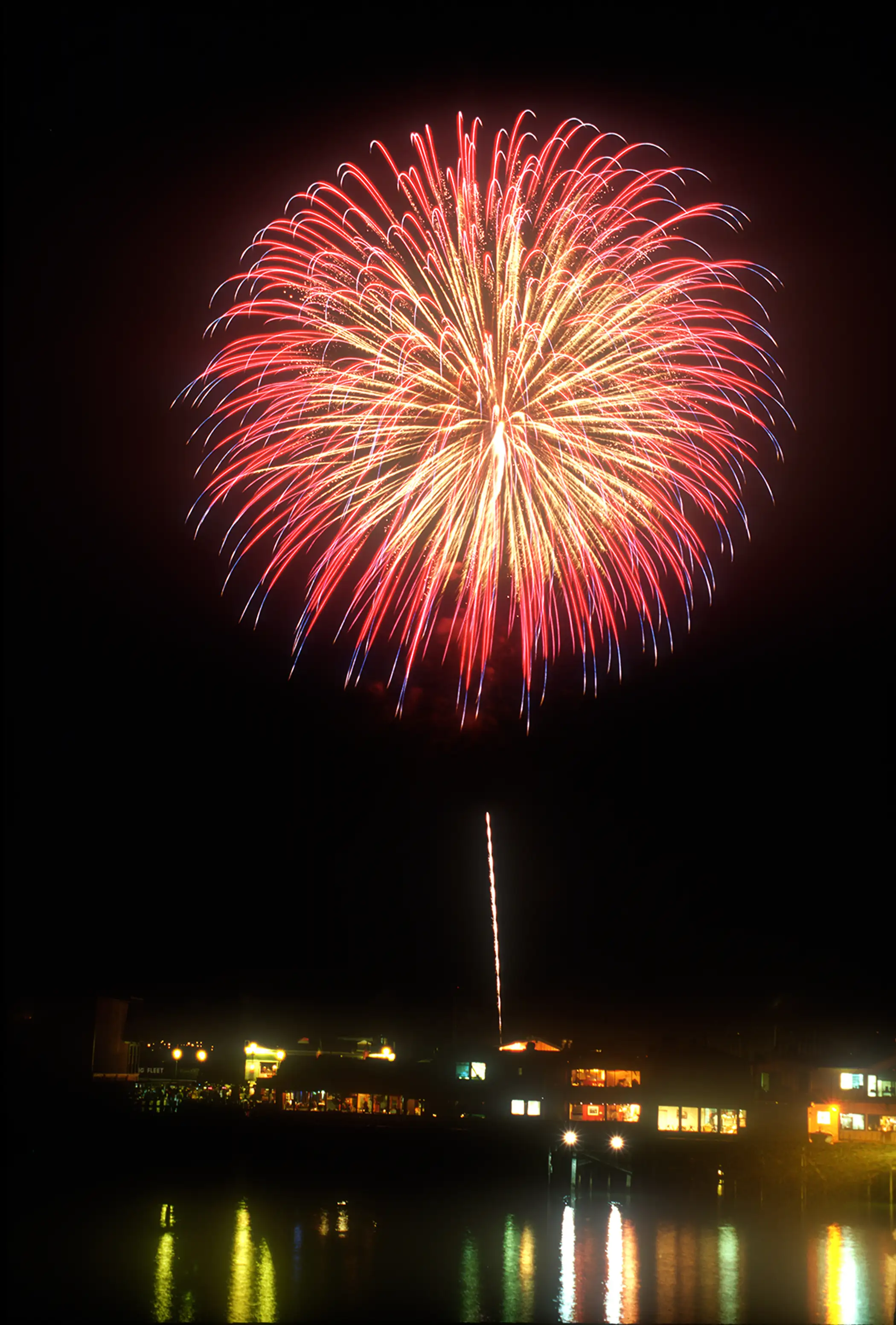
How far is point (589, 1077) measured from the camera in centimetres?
4144

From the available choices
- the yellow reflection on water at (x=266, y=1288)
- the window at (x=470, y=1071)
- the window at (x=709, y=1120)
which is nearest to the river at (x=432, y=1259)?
the yellow reflection on water at (x=266, y=1288)

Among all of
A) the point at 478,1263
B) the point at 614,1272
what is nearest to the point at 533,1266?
the point at 478,1263

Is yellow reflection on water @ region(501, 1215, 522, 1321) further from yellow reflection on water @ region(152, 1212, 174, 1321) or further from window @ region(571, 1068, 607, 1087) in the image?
window @ region(571, 1068, 607, 1087)

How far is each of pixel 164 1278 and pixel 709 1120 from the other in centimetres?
2286

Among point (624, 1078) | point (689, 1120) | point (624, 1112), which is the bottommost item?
point (689, 1120)

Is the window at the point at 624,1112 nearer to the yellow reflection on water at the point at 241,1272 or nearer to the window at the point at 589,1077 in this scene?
the window at the point at 589,1077

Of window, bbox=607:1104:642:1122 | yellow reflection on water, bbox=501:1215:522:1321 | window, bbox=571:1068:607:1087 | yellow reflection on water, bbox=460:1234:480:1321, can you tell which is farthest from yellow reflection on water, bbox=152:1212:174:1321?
window, bbox=571:1068:607:1087

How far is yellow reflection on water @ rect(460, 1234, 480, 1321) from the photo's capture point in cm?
1959

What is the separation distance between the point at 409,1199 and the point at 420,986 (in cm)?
2069

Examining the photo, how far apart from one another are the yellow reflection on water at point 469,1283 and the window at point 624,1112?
48.2 ft

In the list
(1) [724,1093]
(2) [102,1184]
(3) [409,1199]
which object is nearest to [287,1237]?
(3) [409,1199]

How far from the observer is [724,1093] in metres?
39.7

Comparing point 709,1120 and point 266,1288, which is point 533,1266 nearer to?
point 266,1288

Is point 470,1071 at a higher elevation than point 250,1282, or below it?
higher
